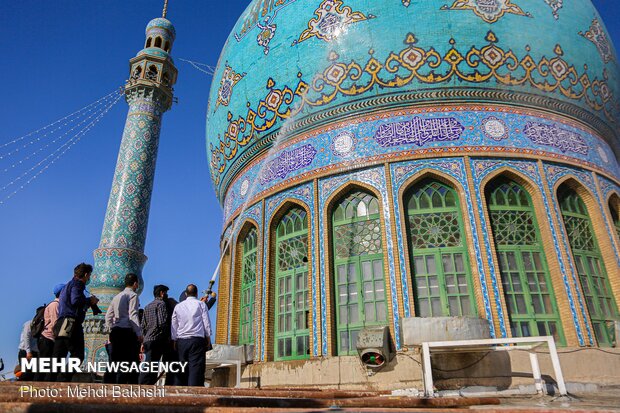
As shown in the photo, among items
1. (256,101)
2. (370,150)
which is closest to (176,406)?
(370,150)

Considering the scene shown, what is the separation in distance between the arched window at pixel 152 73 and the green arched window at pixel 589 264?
43.4ft

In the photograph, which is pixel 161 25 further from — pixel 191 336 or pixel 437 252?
pixel 191 336

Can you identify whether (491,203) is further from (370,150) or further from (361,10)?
(361,10)

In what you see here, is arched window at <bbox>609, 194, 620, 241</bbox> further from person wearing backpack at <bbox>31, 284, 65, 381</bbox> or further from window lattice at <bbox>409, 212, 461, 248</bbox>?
person wearing backpack at <bbox>31, 284, 65, 381</bbox>

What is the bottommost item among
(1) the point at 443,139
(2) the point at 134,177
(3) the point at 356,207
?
(3) the point at 356,207

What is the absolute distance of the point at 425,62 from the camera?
318 inches

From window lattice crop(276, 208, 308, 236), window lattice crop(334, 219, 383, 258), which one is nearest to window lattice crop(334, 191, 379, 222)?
window lattice crop(334, 219, 383, 258)

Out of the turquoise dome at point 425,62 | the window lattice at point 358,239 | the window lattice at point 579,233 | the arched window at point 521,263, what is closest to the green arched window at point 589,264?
the window lattice at point 579,233

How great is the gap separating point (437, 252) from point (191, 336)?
169 inches

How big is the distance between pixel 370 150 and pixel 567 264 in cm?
351

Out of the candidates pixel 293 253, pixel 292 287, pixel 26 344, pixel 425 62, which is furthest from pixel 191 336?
pixel 425 62

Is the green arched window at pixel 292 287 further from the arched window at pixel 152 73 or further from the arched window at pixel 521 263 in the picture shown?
the arched window at pixel 152 73

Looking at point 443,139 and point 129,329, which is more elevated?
point 443,139

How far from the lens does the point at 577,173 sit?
8.10m
